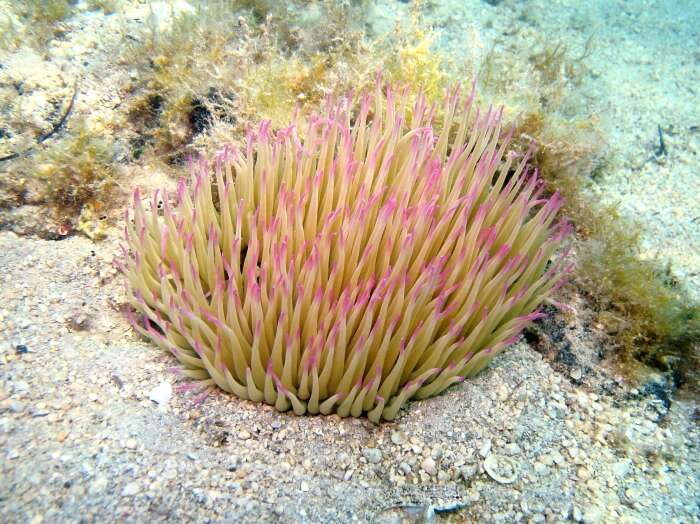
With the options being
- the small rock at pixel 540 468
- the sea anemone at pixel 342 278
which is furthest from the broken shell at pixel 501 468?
the sea anemone at pixel 342 278

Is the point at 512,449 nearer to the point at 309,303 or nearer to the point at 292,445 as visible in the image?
the point at 292,445

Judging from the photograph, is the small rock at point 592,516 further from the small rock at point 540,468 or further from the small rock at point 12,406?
the small rock at point 12,406

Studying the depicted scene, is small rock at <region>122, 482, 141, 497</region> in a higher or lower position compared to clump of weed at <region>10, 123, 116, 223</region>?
lower

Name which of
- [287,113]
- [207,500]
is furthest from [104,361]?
[287,113]

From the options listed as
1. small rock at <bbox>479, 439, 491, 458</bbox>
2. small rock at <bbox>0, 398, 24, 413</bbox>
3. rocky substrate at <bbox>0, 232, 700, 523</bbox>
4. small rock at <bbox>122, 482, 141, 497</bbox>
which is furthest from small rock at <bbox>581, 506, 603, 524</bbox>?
small rock at <bbox>0, 398, 24, 413</bbox>

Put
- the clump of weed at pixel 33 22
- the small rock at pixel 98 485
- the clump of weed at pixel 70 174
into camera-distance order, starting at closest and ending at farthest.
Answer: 1. the small rock at pixel 98 485
2. the clump of weed at pixel 70 174
3. the clump of weed at pixel 33 22

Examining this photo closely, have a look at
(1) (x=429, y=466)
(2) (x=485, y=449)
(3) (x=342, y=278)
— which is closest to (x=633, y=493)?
(2) (x=485, y=449)

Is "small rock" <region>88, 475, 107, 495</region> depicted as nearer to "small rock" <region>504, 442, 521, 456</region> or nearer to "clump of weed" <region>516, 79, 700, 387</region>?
"small rock" <region>504, 442, 521, 456</region>
